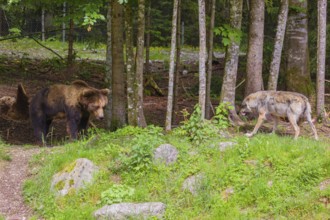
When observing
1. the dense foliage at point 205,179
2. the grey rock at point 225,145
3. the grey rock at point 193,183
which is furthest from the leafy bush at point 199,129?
the grey rock at point 193,183

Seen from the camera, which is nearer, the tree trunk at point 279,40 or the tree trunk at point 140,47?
the tree trunk at point 140,47

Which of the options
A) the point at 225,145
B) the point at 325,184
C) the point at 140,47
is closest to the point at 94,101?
the point at 140,47

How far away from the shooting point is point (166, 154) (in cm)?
820

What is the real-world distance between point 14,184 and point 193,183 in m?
3.33

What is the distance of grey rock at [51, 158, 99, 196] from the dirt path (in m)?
0.61

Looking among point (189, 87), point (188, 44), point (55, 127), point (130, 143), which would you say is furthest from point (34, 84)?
point (188, 44)

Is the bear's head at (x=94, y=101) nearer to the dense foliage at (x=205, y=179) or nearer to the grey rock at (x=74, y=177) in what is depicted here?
the dense foliage at (x=205, y=179)

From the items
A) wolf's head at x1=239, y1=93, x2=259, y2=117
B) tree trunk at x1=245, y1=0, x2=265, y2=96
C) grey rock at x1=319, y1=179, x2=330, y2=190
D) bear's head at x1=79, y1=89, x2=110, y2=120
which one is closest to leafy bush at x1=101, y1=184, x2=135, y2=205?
grey rock at x1=319, y1=179, x2=330, y2=190

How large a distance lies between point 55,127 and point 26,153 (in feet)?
15.2

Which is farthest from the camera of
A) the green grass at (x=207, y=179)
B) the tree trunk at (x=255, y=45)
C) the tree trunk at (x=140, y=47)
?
the tree trunk at (x=255, y=45)

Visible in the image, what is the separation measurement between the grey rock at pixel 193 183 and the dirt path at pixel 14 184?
2.58 m

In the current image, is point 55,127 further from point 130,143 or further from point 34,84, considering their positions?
point 130,143

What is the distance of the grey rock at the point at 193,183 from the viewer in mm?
7305

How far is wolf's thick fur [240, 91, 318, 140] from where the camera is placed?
385 inches
